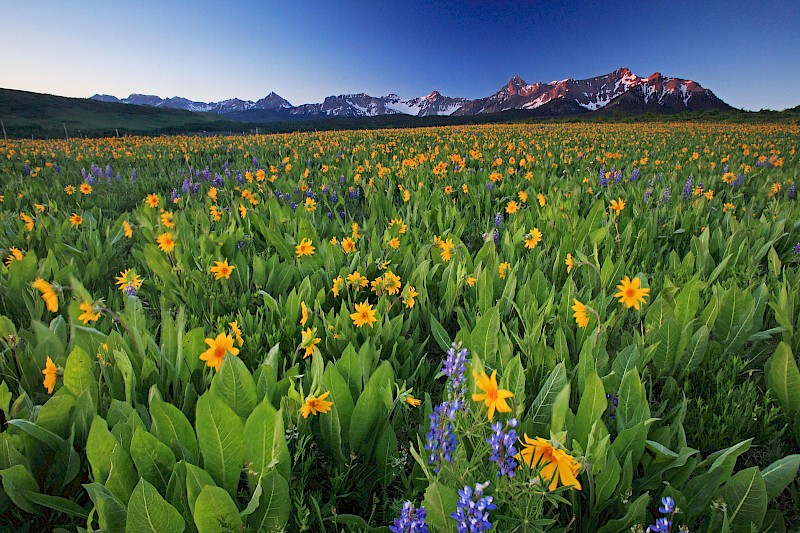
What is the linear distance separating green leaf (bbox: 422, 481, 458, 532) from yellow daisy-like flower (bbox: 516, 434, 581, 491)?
20 cm

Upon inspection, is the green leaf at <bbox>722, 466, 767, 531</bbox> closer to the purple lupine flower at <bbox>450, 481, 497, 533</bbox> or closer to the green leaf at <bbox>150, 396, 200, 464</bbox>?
the purple lupine flower at <bbox>450, 481, 497, 533</bbox>

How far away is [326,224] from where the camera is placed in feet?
12.6

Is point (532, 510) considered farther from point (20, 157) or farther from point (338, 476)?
point (20, 157)

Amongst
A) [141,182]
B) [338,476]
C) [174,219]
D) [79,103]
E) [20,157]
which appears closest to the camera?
[338,476]

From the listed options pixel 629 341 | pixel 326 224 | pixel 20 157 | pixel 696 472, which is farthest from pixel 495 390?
pixel 20 157

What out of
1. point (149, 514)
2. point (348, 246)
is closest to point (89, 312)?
point (149, 514)

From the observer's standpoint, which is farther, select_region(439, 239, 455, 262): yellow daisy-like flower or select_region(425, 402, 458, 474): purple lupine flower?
select_region(439, 239, 455, 262): yellow daisy-like flower

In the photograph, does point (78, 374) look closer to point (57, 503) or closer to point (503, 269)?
point (57, 503)

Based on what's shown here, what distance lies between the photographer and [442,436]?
1024 millimetres

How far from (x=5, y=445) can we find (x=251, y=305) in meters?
1.35

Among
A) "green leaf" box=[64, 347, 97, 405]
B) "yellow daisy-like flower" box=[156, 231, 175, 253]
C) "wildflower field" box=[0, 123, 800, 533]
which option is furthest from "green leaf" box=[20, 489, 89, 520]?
"yellow daisy-like flower" box=[156, 231, 175, 253]

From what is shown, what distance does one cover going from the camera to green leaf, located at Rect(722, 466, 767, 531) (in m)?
1.09

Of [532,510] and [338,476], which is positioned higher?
[532,510]

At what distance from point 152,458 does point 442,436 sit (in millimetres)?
837
